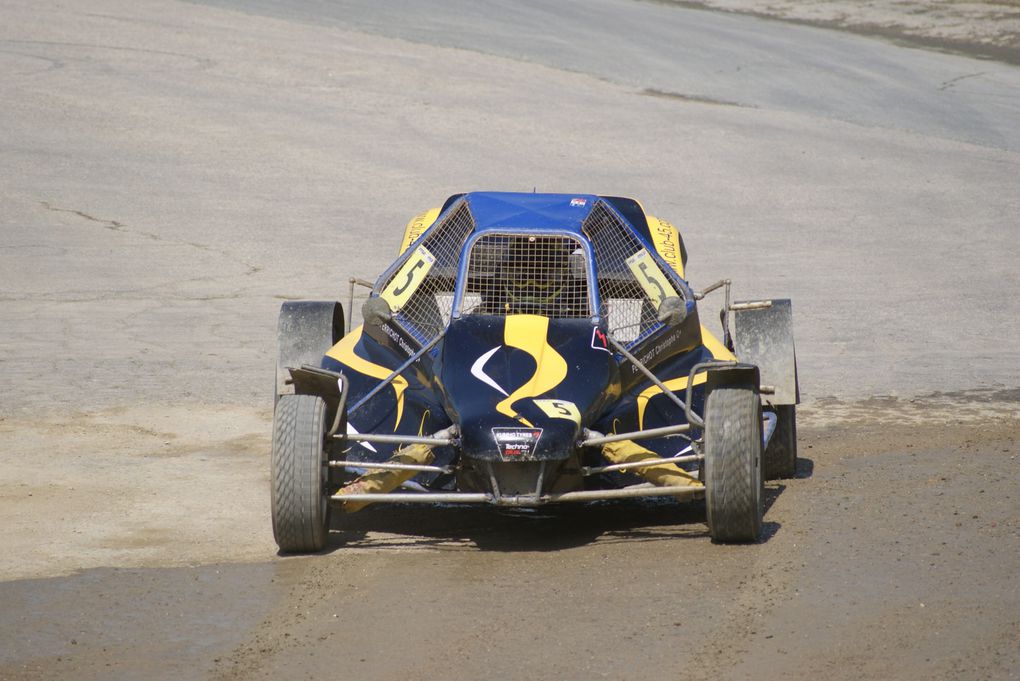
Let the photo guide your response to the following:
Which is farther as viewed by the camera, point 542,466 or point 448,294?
point 448,294

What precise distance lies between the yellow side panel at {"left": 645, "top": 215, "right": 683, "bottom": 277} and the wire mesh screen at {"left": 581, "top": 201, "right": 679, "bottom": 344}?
A: 1.33ft

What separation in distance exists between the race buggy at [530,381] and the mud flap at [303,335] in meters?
0.01

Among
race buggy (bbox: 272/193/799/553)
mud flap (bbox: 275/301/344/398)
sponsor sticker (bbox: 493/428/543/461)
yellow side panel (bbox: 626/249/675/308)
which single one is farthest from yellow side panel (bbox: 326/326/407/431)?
yellow side panel (bbox: 626/249/675/308)

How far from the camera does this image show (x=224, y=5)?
28094mm

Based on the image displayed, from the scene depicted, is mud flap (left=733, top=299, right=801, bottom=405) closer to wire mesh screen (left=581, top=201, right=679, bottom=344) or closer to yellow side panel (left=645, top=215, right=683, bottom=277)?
yellow side panel (left=645, top=215, right=683, bottom=277)

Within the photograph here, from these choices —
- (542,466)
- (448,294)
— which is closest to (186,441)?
(448,294)

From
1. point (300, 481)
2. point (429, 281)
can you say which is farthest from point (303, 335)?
point (300, 481)

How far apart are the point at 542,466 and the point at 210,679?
214 centimetres

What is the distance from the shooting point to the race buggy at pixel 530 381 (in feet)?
26.2

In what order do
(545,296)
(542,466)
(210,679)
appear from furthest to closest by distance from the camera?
(545,296), (542,466), (210,679)

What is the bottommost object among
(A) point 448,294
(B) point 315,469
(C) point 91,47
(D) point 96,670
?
(D) point 96,670

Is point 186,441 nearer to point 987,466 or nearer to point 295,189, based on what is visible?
point 987,466

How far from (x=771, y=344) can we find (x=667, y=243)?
106cm

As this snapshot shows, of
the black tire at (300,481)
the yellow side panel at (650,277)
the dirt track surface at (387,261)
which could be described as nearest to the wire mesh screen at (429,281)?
the yellow side panel at (650,277)
